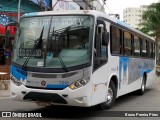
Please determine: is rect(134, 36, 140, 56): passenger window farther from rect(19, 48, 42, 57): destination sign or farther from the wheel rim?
rect(19, 48, 42, 57): destination sign

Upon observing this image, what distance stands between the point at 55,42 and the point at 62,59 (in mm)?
551

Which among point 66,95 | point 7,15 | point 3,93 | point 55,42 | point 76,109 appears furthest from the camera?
point 7,15

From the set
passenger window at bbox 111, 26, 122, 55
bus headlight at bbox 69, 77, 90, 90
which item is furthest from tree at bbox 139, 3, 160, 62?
bus headlight at bbox 69, 77, 90, 90

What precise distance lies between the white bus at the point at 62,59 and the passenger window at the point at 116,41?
0.52 meters

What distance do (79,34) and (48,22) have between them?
3.00ft

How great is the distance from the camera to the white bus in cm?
873

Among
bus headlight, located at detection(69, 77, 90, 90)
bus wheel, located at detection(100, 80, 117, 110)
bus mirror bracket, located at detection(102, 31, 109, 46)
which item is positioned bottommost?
bus wheel, located at detection(100, 80, 117, 110)

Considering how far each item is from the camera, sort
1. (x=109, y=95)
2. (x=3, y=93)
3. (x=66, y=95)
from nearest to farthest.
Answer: (x=66, y=95), (x=109, y=95), (x=3, y=93)

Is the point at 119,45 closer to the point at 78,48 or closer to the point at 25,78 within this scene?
the point at 78,48

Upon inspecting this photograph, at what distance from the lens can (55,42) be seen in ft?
30.0

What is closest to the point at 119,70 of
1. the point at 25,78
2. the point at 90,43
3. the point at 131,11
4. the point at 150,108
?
the point at 150,108

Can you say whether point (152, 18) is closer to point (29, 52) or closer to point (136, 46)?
point (136, 46)

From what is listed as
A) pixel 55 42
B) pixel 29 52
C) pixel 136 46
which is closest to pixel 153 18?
pixel 136 46

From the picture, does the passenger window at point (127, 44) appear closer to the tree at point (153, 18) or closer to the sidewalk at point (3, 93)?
the sidewalk at point (3, 93)
